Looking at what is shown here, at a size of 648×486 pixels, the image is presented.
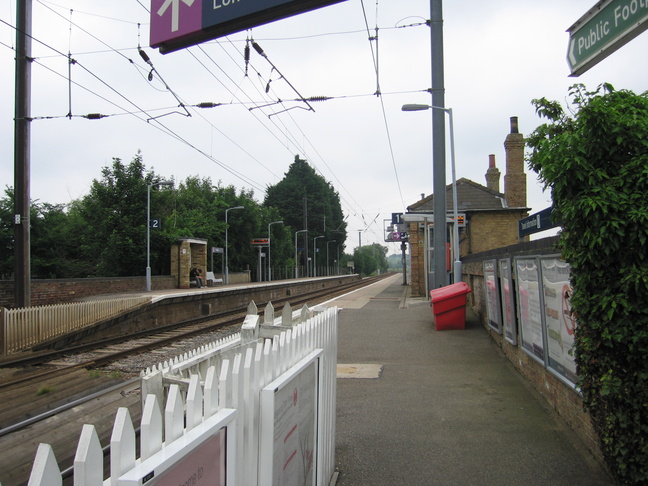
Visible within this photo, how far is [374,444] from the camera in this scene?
4.97 meters

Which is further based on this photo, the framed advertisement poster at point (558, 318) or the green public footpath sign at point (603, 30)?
the framed advertisement poster at point (558, 318)

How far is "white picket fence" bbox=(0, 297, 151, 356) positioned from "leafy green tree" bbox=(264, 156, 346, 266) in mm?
62835

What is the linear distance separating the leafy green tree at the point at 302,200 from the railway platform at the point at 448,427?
7044 centimetres

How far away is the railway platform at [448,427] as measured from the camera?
4262mm

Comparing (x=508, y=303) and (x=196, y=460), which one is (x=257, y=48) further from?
(x=196, y=460)

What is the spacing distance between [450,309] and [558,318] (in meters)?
6.59

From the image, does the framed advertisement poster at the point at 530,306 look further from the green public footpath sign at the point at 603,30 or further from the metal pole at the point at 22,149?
the metal pole at the point at 22,149

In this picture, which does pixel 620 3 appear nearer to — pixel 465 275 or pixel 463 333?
pixel 463 333

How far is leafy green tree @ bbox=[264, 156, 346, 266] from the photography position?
81688 mm

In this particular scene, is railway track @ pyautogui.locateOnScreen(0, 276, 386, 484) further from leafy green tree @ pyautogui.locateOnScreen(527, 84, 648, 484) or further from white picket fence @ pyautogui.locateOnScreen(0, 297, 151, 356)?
leafy green tree @ pyautogui.locateOnScreen(527, 84, 648, 484)

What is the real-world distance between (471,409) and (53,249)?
130ft

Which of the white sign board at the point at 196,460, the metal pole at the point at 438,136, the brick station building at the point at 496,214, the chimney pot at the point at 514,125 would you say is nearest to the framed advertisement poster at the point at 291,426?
the white sign board at the point at 196,460

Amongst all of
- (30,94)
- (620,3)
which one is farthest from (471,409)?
(30,94)

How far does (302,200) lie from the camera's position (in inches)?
3216
